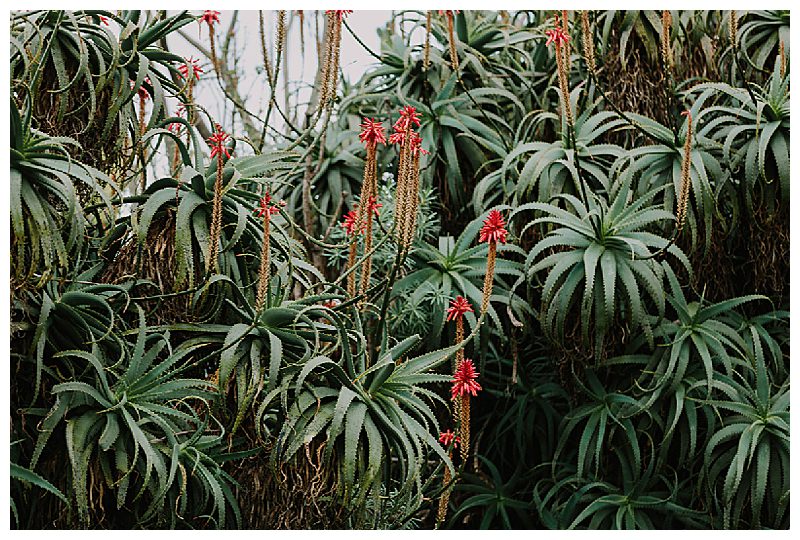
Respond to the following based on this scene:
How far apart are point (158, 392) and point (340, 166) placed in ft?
4.28

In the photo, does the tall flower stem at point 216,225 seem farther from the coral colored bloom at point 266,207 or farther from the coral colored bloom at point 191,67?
the coral colored bloom at point 191,67

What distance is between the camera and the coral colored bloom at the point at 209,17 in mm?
2143

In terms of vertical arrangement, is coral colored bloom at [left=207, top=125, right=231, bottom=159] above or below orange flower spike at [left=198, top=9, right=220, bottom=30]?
below

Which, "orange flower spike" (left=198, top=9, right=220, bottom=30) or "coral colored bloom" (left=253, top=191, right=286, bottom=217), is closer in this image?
"coral colored bloom" (left=253, top=191, right=286, bottom=217)

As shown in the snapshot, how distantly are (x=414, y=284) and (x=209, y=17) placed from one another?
36.9 inches

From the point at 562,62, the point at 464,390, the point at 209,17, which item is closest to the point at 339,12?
the point at 209,17

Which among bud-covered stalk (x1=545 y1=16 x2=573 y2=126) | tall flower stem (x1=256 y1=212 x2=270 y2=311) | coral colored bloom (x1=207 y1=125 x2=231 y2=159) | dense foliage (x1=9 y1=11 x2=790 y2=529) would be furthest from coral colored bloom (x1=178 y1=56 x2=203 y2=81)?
bud-covered stalk (x1=545 y1=16 x2=573 y2=126)

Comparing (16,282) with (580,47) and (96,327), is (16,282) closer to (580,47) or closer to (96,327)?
(96,327)

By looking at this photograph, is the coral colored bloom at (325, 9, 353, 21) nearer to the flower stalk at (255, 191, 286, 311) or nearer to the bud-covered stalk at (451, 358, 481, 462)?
the flower stalk at (255, 191, 286, 311)

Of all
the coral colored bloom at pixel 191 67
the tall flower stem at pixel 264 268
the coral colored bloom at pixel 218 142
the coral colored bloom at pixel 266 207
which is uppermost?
the coral colored bloom at pixel 191 67

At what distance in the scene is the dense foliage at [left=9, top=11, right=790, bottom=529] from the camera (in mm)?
1932

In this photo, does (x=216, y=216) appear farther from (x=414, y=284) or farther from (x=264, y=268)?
(x=414, y=284)

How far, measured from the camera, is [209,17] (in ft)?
7.04

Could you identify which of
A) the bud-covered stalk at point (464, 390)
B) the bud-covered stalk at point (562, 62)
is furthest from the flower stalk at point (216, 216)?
the bud-covered stalk at point (562, 62)
